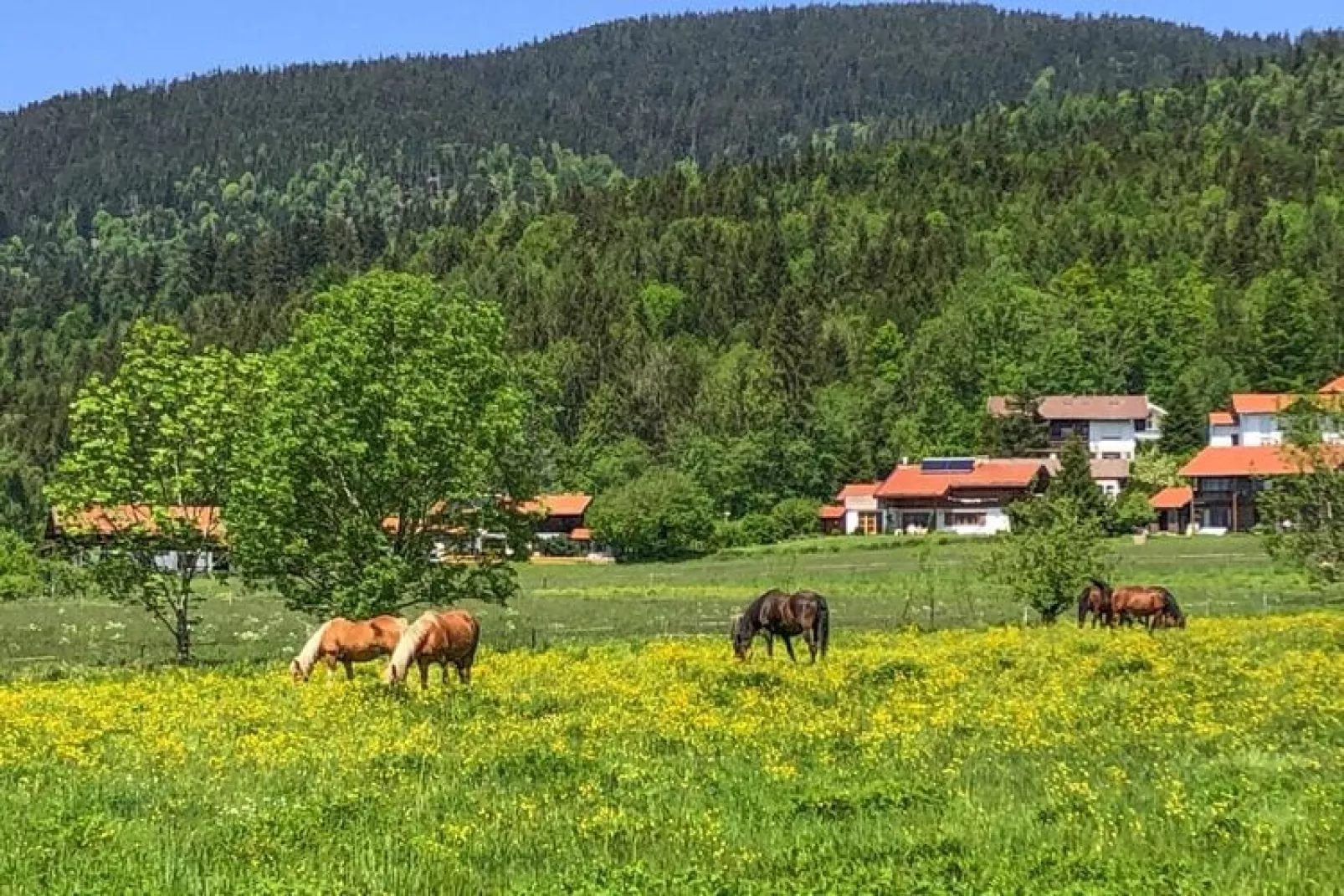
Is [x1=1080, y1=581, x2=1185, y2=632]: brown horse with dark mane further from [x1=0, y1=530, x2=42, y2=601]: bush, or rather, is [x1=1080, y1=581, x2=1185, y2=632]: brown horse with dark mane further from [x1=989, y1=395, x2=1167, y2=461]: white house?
[x1=989, y1=395, x2=1167, y2=461]: white house

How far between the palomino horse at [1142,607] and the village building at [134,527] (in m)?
27.4

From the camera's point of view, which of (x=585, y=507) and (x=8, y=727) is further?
(x=585, y=507)

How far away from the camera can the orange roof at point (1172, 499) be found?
13250 cm

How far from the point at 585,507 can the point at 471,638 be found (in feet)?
404

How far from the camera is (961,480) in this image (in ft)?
466

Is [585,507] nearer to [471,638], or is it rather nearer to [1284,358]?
[1284,358]

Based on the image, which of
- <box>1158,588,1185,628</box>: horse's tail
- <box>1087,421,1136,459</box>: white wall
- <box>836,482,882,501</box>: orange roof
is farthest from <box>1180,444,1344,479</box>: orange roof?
<box>1158,588,1185,628</box>: horse's tail

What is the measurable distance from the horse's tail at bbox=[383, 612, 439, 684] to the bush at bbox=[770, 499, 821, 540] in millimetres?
114275

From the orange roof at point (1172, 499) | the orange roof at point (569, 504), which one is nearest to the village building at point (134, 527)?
the orange roof at point (1172, 499)

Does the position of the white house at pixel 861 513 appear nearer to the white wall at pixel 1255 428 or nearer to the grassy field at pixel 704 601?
the grassy field at pixel 704 601

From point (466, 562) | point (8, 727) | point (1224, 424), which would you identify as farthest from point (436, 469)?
point (1224, 424)

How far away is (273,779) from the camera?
18.3m

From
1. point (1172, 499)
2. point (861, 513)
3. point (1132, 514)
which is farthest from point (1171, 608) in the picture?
point (861, 513)

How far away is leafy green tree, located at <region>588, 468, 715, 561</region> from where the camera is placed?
13275cm
